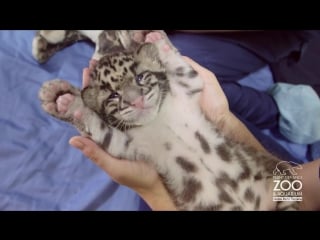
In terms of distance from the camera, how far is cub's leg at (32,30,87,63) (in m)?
1.57

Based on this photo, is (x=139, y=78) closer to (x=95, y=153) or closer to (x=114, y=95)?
(x=114, y=95)

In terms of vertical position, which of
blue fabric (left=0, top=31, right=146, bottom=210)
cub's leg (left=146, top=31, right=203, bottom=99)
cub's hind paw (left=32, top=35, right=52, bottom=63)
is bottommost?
blue fabric (left=0, top=31, right=146, bottom=210)

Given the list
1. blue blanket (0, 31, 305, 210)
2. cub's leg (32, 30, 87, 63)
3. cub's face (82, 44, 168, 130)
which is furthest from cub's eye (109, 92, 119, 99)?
cub's leg (32, 30, 87, 63)

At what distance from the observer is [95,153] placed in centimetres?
149

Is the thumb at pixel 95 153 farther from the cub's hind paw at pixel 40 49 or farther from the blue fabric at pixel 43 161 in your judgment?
the cub's hind paw at pixel 40 49

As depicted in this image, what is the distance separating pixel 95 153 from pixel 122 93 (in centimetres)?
19

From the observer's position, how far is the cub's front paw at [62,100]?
4.91 feet

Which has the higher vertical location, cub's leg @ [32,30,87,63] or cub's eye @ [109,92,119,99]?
cub's leg @ [32,30,87,63]

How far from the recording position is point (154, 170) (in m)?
1.50

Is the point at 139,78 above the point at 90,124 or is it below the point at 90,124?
above

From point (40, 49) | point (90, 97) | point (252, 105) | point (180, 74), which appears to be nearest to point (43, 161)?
point (90, 97)

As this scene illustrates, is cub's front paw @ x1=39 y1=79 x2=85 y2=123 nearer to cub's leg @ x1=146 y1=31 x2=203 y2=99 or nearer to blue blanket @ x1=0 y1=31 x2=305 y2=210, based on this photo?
blue blanket @ x1=0 y1=31 x2=305 y2=210
